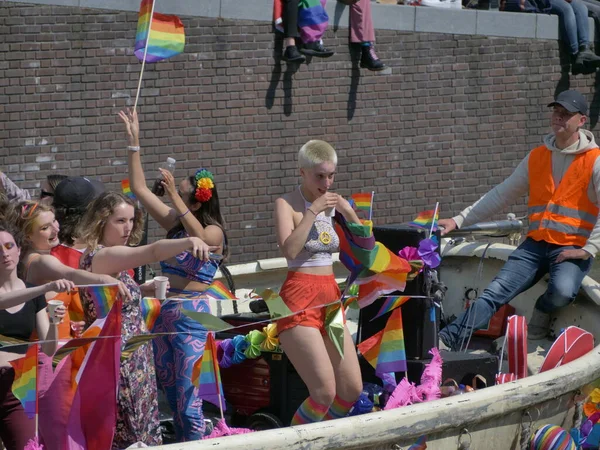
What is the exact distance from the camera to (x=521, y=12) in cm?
1465

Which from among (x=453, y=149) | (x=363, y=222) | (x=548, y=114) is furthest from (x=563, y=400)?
(x=548, y=114)

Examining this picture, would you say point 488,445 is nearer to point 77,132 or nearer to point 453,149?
point 77,132

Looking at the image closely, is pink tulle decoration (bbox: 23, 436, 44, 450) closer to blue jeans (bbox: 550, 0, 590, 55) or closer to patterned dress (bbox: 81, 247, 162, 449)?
patterned dress (bbox: 81, 247, 162, 449)

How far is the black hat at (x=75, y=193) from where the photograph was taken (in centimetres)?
584

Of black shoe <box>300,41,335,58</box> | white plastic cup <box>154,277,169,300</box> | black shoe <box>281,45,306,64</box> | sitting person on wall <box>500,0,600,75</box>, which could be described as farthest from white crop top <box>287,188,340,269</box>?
sitting person on wall <box>500,0,600,75</box>

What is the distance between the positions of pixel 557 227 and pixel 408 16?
6782 millimetres

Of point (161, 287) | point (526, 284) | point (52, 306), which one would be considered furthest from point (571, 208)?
point (52, 306)

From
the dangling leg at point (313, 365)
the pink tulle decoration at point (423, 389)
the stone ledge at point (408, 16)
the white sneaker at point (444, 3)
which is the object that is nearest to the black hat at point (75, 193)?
the dangling leg at point (313, 365)

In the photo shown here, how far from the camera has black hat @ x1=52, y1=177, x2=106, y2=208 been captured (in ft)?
19.1

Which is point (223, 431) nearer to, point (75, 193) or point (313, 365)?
point (313, 365)

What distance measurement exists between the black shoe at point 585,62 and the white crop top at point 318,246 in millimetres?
10211

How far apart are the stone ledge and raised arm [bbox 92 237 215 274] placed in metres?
6.25

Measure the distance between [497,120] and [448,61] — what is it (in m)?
1.12

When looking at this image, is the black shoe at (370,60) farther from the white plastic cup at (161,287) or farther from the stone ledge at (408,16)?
the white plastic cup at (161,287)
